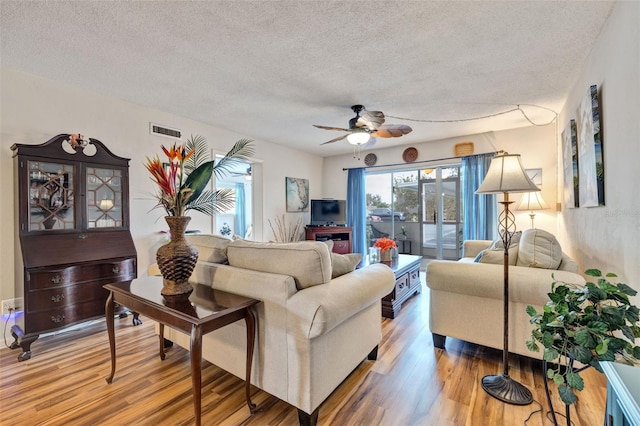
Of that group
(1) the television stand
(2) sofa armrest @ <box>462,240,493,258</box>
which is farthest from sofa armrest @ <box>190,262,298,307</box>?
(1) the television stand

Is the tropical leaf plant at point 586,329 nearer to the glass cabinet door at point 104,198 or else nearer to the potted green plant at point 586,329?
the potted green plant at point 586,329

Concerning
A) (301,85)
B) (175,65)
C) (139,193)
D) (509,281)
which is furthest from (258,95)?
(509,281)

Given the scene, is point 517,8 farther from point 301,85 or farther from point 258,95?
point 258,95

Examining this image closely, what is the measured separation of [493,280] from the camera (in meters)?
2.04

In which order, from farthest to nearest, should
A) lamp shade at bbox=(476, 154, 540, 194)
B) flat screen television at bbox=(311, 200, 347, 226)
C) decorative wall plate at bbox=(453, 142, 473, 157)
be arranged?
flat screen television at bbox=(311, 200, 347, 226) → decorative wall plate at bbox=(453, 142, 473, 157) → lamp shade at bbox=(476, 154, 540, 194)

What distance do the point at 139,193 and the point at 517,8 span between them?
3926 mm

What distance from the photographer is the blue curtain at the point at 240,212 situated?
274 inches

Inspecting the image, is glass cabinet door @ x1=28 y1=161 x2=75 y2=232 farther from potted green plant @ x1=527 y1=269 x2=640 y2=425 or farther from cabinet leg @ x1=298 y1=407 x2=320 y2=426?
potted green plant @ x1=527 y1=269 x2=640 y2=425

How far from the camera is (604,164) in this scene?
203cm

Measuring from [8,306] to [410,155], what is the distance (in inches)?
224

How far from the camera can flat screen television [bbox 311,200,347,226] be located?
19.6 ft

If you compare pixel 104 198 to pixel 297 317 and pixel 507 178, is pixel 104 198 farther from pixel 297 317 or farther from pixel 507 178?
pixel 507 178

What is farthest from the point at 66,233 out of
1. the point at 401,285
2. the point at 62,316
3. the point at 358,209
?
the point at 358,209

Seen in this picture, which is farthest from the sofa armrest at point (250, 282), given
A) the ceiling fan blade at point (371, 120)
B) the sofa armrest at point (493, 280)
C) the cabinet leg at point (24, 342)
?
the ceiling fan blade at point (371, 120)
